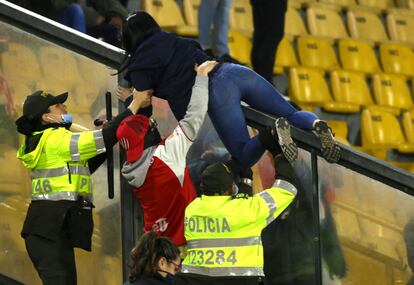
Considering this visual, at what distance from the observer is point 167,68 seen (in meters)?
6.75

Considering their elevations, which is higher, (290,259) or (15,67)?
(15,67)

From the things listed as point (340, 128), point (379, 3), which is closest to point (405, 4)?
point (379, 3)

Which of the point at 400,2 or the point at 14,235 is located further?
the point at 400,2

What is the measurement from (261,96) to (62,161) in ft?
3.61

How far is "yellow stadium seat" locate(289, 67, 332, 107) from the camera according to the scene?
475 inches

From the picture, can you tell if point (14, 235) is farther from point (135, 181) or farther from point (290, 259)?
point (290, 259)

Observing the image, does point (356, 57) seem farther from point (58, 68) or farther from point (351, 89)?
point (58, 68)

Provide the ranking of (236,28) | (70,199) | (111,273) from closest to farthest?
(70,199) < (111,273) < (236,28)

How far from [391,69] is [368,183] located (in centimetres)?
653

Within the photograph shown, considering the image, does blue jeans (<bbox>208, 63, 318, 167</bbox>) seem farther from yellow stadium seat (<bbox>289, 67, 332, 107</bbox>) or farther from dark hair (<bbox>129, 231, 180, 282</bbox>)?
yellow stadium seat (<bbox>289, 67, 332, 107</bbox>)

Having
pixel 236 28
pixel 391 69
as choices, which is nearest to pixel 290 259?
pixel 236 28

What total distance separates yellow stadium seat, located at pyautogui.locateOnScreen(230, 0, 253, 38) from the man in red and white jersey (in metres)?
5.91

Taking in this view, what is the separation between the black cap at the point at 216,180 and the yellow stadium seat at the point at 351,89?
20.1ft

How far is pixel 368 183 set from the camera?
706cm
